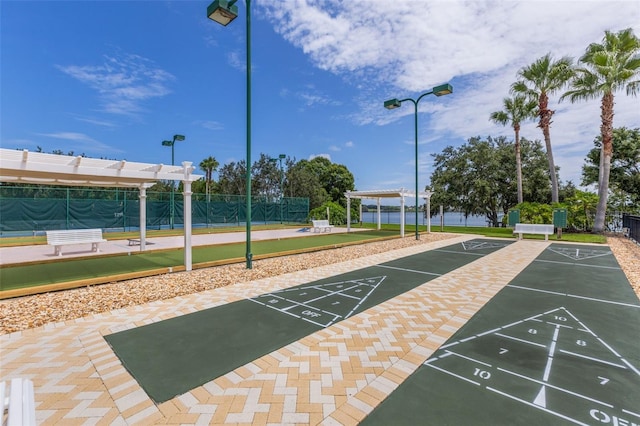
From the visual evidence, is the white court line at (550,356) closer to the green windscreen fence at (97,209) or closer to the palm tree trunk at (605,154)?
the palm tree trunk at (605,154)

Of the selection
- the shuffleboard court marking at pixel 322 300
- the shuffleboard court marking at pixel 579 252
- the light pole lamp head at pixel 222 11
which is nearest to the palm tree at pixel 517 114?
the shuffleboard court marking at pixel 579 252

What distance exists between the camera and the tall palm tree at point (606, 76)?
14695 millimetres

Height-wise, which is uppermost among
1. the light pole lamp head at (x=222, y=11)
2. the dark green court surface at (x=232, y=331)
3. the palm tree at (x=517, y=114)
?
the palm tree at (x=517, y=114)

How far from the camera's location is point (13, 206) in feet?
45.6

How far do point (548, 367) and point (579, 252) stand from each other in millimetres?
10305

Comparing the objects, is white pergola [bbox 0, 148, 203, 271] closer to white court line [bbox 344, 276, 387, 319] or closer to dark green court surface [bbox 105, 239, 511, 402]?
dark green court surface [bbox 105, 239, 511, 402]

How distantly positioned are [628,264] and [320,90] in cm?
1961

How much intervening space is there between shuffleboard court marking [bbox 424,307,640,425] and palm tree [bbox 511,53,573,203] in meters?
18.1

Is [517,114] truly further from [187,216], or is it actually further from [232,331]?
[232,331]

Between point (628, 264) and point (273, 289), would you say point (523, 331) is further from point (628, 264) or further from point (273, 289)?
point (628, 264)

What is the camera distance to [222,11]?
6.11 metres

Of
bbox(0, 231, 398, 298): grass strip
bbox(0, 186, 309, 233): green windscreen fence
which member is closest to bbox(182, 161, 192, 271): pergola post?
bbox(0, 231, 398, 298): grass strip

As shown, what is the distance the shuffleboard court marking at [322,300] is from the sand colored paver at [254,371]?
348 mm

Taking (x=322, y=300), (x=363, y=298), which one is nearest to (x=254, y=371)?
(x=322, y=300)
